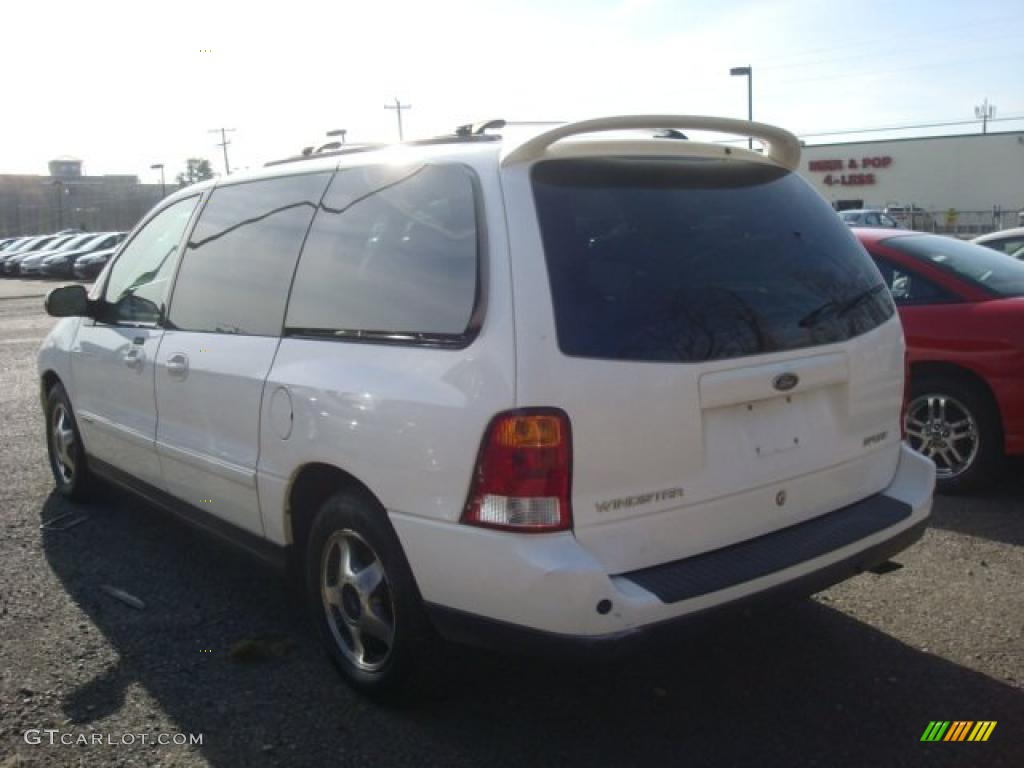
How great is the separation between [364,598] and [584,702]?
0.86m

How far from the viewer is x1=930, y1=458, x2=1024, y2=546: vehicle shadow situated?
16.9ft

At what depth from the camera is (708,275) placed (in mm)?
3143

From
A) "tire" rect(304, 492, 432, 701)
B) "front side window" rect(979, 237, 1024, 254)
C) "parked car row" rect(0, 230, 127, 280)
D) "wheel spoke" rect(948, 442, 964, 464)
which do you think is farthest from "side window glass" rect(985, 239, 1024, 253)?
"parked car row" rect(0, 230, 127, 280)

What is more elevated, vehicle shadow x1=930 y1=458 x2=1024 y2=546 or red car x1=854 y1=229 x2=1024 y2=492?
red car x1=854 y1=229 x2=1024 y2=492

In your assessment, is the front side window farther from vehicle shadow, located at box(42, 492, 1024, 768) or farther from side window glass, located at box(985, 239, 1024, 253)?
vehicle shadow, located at box(42, 492, 1024, 768)

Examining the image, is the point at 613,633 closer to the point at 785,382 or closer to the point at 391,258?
the point at 785,382

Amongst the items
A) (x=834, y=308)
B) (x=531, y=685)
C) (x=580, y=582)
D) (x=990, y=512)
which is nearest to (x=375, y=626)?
(x=531, y=685)

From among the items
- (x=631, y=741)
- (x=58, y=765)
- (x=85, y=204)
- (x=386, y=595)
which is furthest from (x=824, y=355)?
(x=85, y=204)

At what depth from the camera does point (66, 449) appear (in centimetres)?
601

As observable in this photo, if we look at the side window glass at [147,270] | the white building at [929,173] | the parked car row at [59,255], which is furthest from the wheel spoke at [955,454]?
the white building at [929,173]

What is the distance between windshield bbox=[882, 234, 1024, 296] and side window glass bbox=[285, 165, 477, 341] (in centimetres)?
391

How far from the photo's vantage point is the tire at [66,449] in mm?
5875

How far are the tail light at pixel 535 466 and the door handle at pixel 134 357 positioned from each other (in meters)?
2.58

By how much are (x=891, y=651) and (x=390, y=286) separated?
2347 mm
